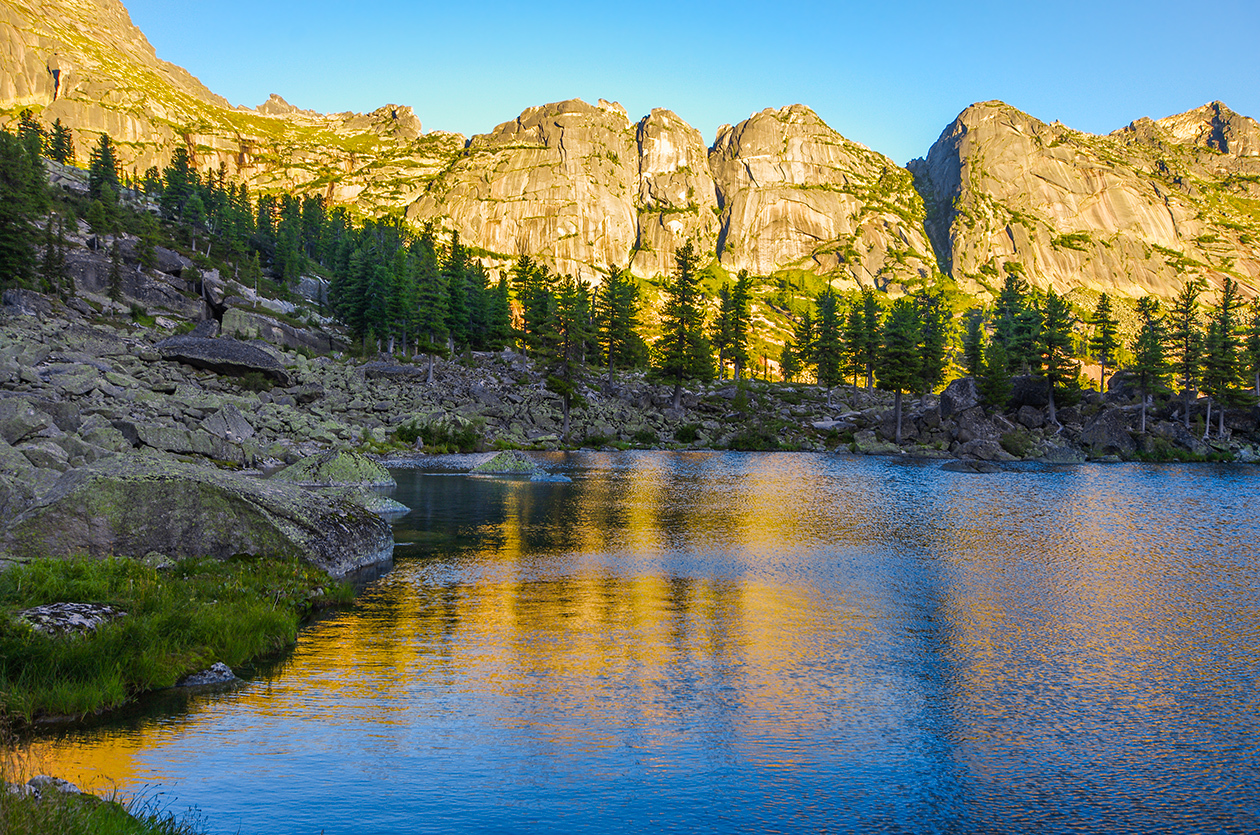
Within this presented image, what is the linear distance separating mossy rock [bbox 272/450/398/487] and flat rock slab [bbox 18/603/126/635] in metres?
27.1

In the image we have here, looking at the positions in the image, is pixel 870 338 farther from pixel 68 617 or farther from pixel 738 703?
pixel 68 617

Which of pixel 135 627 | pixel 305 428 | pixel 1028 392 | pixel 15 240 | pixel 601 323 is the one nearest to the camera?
pixel 135 627

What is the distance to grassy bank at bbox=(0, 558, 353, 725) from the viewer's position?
38.8ft

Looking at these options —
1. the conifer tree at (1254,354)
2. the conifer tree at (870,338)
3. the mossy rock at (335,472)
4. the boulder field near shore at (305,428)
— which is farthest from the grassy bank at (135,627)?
the conifer tree at (1254,354)

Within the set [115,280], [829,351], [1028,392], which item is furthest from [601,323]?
[115,280]

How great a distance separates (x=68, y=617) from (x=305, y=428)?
46.2m

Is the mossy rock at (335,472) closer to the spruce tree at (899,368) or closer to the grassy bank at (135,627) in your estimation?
the grassy bank at (135,627)

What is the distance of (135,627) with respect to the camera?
13.7 metres

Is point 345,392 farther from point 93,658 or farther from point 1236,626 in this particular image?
point 1236,626

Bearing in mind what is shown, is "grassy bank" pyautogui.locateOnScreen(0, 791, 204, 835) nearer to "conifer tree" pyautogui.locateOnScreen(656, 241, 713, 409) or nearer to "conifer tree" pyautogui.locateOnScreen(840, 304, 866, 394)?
"conifer tree" pyautogui.locateOnScreen(656, 241, 713, 409)

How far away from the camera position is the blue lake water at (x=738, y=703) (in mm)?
9719

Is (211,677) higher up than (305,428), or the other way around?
(305,428)

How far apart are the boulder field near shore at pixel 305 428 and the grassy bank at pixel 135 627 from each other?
2.15 m

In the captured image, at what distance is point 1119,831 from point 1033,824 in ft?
3.32
